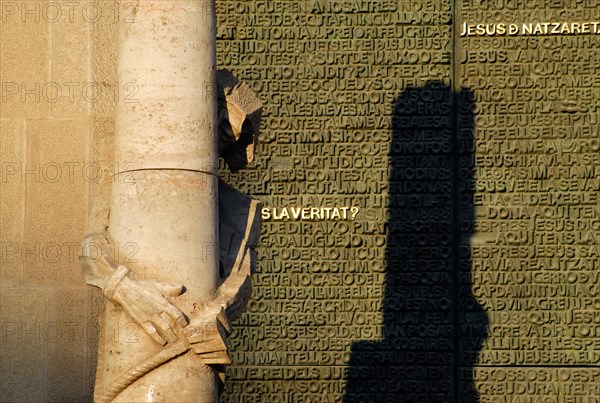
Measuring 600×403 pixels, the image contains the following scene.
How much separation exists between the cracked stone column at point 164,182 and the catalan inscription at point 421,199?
513 cm

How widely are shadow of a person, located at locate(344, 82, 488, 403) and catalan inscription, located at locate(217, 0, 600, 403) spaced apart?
0.06ft

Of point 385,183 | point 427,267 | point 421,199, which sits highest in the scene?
point 385,183

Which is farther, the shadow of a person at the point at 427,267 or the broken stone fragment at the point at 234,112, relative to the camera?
the shadow of a person at the point at 427,267

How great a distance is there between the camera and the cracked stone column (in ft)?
42.4

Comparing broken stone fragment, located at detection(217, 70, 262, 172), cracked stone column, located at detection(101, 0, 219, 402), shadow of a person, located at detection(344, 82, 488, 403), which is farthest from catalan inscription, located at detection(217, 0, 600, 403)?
cracked stone column, located at detection(101, 0, 219, 402)

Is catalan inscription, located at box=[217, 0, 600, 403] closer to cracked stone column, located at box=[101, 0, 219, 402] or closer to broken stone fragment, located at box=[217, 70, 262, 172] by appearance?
broken stone fragment, located at box=[217, 70, 262, 172]

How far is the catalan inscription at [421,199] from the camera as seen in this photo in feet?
59.9

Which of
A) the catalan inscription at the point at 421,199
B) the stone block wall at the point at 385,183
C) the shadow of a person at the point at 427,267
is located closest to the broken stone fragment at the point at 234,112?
the stone block wall at the point at 385,183

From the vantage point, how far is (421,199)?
18.5 m

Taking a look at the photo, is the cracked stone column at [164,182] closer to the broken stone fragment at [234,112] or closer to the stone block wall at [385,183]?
the broken stone fragment at [234,112]

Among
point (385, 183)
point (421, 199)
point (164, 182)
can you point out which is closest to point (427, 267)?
point (421, 199)

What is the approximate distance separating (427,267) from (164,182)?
232 inches

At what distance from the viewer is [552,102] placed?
61.1 feet

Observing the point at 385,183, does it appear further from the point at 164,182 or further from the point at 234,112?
the point at 164,182
